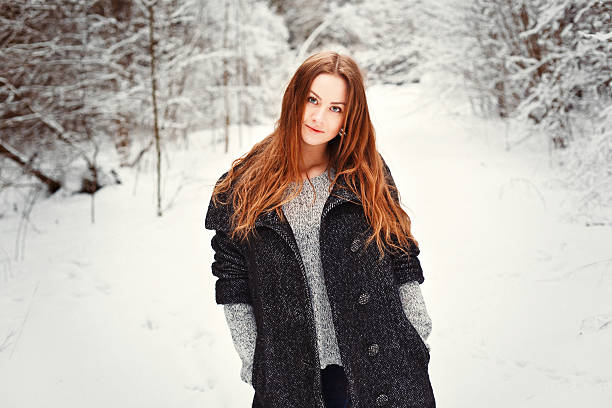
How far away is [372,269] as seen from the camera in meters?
1.23

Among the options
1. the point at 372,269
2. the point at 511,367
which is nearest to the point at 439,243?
the point at 511,367

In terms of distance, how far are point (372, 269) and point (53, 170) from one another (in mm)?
5678

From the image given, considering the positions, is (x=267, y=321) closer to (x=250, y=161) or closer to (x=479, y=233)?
(x=250, y=161)

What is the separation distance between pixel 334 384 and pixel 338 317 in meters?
0.28

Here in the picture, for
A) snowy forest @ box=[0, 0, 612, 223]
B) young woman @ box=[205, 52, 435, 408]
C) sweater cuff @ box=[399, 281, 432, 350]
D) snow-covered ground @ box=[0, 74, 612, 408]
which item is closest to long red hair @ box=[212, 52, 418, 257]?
young woman @ box=[205, 52, 435, 408]

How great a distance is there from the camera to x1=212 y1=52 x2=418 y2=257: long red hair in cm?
124

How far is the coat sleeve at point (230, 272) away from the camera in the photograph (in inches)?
50.6

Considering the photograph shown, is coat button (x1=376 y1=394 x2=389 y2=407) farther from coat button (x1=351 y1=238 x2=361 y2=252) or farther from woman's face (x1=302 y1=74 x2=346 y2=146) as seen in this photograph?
woman's face (x1=302 y1=74 x2=346 y2=146)

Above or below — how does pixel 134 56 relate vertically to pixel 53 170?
above

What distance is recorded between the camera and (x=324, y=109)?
124 centimetres

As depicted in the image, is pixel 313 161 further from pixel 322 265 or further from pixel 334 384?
pixel 334 384

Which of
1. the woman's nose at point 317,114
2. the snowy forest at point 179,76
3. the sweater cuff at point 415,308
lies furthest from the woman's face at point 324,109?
the snowy forest at point 179,76

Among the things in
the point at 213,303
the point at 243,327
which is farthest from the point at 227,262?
the point at 213,303

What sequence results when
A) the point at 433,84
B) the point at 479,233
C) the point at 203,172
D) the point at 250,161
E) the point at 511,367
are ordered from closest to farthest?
the point at 250,161 < the point at 511,367 < the point at 479,233 < the point at 203,172 < the point at 433,84
